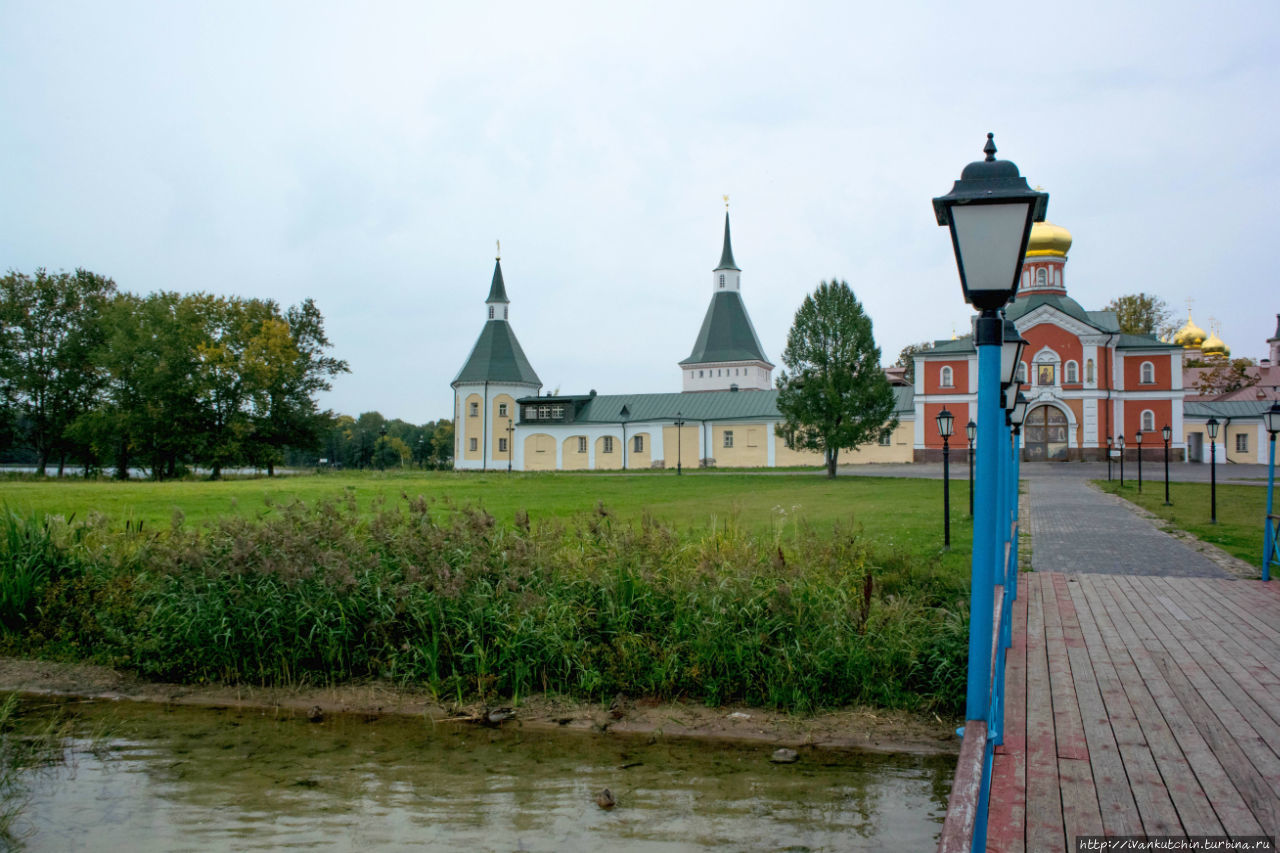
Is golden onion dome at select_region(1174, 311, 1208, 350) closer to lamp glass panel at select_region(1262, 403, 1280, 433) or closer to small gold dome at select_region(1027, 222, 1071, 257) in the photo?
small gold dome at select_region(1027, 222, 1071, 257)

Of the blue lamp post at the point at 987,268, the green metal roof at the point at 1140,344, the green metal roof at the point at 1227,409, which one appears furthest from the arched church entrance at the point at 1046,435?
the blue lamp post at the point at 987,268

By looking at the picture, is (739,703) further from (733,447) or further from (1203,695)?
(733,447)

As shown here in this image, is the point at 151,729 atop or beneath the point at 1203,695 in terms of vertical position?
beneath

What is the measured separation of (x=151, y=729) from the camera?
698cm

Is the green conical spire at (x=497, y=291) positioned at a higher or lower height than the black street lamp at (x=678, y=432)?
higher

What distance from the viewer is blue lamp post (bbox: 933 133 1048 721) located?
316 centimetres

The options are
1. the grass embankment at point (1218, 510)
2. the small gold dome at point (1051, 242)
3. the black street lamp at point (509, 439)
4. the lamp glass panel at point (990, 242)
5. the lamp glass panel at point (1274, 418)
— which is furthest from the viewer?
the black street lamp at point (509, 439)

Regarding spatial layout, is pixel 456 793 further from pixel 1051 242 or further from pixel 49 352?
pixel 49 352

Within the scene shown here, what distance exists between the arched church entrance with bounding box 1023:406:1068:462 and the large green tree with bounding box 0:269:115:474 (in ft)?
158

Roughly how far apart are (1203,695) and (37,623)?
10197mm

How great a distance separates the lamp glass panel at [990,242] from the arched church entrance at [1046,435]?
42489 millimetres

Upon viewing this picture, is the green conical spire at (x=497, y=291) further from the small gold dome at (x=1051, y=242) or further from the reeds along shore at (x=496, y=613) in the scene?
the reeds along shore at (x=496, y=613)

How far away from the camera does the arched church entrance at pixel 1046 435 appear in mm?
42406

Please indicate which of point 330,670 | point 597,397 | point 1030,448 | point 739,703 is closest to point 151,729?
point 330,670
